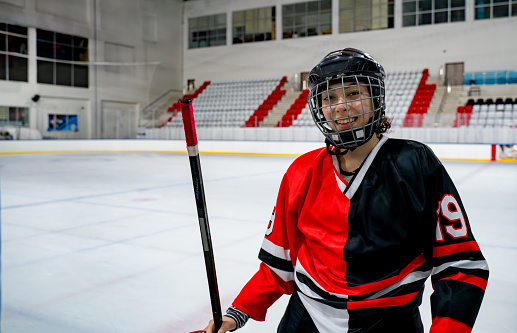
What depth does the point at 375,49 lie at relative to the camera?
2005cm

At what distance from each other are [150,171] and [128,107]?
1406cm

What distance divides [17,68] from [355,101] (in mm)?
19600

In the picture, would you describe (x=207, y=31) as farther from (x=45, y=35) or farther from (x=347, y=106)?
(x=347, y=106)

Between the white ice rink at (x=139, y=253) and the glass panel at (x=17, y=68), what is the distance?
12638 millimetres

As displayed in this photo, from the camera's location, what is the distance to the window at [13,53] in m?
17.8

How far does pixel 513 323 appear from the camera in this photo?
81.4 inches

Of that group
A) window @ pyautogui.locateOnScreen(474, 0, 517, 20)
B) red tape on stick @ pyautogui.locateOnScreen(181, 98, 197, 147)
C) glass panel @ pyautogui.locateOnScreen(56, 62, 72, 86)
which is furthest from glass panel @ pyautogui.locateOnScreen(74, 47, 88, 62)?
red tape on stick @ pyautogui.locateOnScreen(181, 98, 197, 147)

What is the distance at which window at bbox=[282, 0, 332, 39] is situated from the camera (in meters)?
21.5

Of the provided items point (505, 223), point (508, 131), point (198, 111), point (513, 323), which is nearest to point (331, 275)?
point (513, 323)

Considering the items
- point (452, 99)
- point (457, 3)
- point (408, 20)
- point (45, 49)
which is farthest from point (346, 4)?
point (45, 49)

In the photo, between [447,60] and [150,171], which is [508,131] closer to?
[447,60]

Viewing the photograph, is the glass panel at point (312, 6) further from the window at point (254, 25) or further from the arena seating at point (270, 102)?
the arena seating at point (270, 102)

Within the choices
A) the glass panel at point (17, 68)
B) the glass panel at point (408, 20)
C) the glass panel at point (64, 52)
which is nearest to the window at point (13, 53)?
the glass panel at point (17, 68)

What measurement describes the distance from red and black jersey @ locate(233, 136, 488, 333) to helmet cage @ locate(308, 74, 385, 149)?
0.08m
